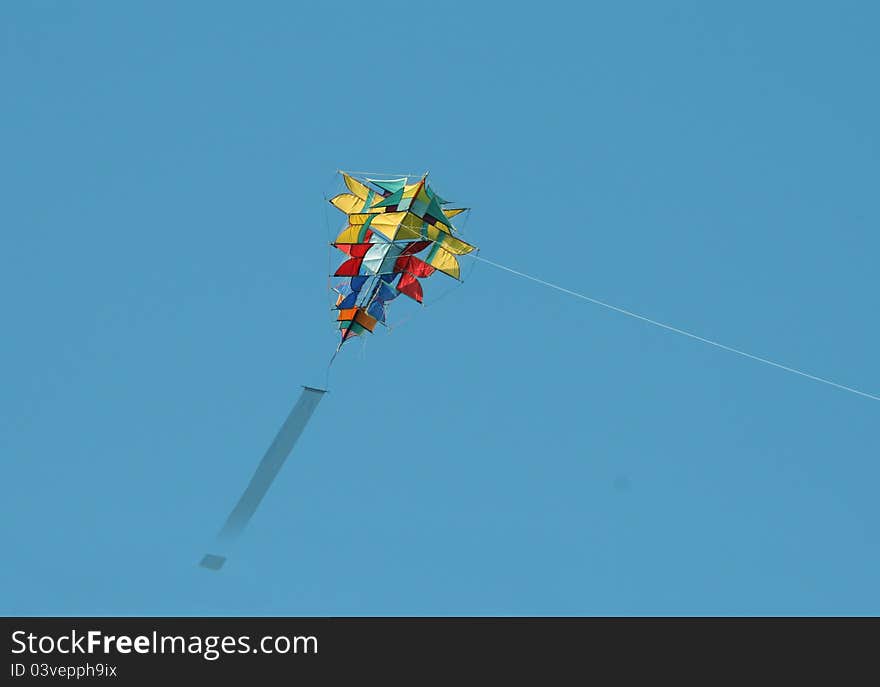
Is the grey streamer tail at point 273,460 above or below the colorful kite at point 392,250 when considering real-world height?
below

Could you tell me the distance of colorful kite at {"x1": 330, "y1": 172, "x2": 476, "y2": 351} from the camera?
182ft

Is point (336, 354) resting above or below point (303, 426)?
above

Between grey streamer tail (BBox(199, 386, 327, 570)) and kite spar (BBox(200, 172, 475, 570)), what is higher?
kite spar (BBox(200, 172, 475, 570))

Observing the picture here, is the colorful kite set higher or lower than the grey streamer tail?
higher

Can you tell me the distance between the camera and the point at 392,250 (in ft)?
184

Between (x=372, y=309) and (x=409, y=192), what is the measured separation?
4856 mm

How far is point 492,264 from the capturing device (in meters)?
50.4

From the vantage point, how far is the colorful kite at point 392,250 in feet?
182

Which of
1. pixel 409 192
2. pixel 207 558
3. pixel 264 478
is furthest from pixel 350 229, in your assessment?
pixel 207 558

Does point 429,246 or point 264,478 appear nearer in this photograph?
point 264,478
